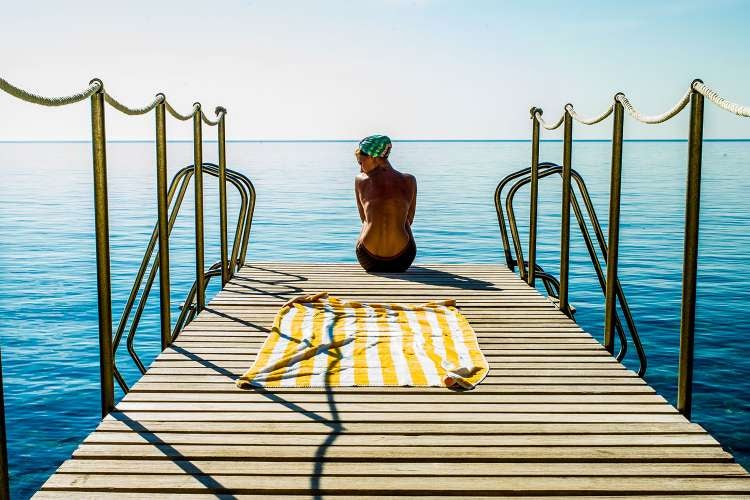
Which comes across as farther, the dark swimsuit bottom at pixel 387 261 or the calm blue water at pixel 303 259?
the calm blue water at pixel 303 259

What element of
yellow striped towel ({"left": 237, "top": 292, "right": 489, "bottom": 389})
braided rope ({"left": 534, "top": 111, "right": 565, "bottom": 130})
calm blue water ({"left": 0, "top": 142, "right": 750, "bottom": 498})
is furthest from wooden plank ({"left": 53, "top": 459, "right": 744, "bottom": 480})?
calm blue water ({"left": 0, "top": 142, "right": 750, "bottom": 498})

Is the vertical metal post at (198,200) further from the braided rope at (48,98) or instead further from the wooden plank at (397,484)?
the wooden plank at (397,484)

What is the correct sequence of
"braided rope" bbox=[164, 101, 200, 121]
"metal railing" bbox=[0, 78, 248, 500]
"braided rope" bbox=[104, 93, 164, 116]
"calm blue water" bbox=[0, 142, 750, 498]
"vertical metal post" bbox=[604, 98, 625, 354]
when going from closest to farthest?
"metal railing" bbox=[0, 78, 248, 500]
"braided rope" bbox=[104, 93, 164, 116]
"vertical metal post" bbox=[604, 98, 625, 354]
"braided rope" bbox=[164, 101, 200, 121]
"calm blue water" bbox=[0, 142, 750, 498]

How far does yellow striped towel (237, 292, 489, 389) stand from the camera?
413 cm

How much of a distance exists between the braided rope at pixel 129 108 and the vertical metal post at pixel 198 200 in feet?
2.08

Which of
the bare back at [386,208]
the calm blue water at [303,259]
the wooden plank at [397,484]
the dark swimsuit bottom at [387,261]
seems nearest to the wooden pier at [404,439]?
the wooden plank at [397,484]

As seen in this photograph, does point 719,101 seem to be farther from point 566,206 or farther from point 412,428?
point 566,206

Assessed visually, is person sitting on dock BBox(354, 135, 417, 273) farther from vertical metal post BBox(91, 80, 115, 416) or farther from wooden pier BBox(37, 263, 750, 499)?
vertical metal post BBox(91, 80, 115, 416)

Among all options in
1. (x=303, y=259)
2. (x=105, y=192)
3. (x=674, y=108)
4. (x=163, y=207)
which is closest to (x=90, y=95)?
(x=105, y=192)

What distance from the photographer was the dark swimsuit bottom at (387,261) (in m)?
7.41

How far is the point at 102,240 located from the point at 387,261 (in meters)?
3.94

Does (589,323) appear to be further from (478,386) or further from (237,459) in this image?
(237,459)

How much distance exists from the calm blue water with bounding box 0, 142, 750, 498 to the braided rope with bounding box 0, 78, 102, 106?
340 centimetres

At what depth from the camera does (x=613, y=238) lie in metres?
4.69
